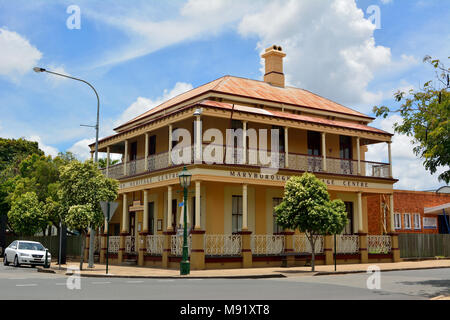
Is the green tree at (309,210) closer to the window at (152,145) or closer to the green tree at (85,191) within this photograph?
the green tree at (85,191)

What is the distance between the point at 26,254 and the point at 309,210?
547 inches

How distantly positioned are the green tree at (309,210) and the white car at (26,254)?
1146cm

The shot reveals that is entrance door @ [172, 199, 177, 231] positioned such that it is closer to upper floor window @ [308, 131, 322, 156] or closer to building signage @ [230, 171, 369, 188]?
building signage @ [230, 171, 369, 188]

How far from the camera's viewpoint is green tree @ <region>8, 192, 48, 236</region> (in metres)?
34.1

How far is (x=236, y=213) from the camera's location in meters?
24.3

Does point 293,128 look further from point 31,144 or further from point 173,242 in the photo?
point 31,144

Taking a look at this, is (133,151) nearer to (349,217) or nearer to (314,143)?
(314,143)

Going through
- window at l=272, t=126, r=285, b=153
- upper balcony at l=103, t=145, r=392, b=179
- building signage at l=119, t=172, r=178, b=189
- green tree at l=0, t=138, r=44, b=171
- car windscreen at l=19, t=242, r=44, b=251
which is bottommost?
car windscreen at l=19, t=242, r=44, b=251

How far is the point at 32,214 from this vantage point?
34062 mm

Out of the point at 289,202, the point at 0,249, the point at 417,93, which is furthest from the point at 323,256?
the point at 0,249

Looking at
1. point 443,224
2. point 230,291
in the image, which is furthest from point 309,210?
point 443,224

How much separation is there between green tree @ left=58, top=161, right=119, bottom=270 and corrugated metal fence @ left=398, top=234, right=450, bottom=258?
17.3m

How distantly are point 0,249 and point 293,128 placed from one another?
81.6 ft

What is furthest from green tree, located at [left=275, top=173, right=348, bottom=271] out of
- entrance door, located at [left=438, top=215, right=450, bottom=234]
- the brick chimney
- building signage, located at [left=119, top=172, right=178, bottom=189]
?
entrance door, located at [left=438, top=215, right=450, bottom=234]
